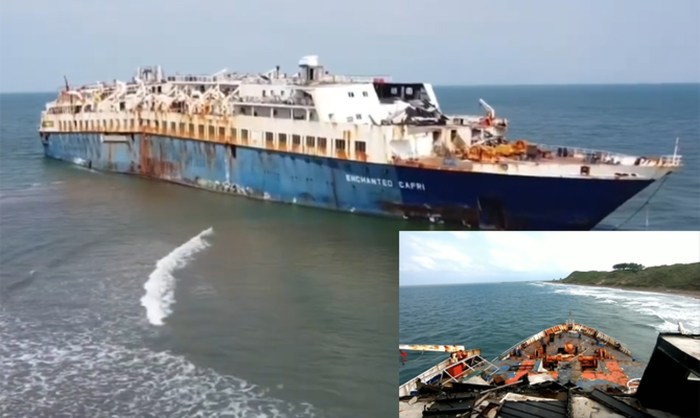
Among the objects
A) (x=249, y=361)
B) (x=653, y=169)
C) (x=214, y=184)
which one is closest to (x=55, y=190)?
(x=214, y=184)

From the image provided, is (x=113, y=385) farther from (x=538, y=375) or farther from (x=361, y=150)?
(x=361, y=150)

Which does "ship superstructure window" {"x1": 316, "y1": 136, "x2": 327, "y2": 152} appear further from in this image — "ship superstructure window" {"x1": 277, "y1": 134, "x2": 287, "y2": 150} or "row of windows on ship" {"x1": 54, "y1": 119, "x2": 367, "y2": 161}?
"ship superstructure window" {"x1": 277, "y1": 134, "x2": 287, "y2": 150}

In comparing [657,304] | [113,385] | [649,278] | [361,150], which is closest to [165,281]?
[113,385]

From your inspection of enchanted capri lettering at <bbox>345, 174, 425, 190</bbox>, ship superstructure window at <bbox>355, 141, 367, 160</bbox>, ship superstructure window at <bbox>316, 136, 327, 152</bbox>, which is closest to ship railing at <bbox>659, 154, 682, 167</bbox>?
enchanted capri lettering at <bbox>345, 174, 425, 190</bbox>

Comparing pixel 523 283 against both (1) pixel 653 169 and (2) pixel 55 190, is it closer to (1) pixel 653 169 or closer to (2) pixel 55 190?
(1) pixel 653 169

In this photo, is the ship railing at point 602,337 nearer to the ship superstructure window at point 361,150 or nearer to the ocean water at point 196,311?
the ocean water at point 196,311
